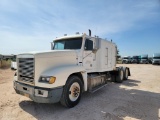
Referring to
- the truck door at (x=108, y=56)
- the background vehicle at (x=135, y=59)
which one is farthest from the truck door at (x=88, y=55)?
the background vehicle at (x=135, y=59)

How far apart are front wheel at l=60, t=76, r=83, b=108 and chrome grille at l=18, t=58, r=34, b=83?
1240 mm

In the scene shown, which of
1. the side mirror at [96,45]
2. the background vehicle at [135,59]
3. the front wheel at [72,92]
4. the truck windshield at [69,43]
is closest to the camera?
the front wheel at [72,92]

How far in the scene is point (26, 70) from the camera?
5285mm

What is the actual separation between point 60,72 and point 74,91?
1148mm

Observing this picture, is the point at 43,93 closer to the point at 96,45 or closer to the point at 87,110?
the point at 87,110

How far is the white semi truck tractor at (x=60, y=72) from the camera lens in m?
4.82

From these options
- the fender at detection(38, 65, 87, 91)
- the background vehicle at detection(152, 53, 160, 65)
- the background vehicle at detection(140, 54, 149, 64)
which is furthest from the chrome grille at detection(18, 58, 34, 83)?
the background vehicle at detection(140, 54, 149, 64)

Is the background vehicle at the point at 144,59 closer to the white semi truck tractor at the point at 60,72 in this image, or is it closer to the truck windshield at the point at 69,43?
the white semi truck tractor at the point at 60,72

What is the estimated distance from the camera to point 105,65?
8.72 m

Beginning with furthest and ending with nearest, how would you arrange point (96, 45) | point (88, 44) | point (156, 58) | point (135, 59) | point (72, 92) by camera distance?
1. point (135, 59)
2. point (156, 58)
3. point (96, 45)
4. point (88, 44)
5. point (72, 92)

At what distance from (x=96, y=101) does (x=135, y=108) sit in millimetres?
1592

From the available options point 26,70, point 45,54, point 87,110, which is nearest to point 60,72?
point 45,54

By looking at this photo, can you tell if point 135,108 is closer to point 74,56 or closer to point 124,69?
point 74,56

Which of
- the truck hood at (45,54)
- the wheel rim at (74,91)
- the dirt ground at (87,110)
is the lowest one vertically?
the dirt ground at (87,110)
